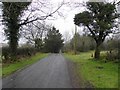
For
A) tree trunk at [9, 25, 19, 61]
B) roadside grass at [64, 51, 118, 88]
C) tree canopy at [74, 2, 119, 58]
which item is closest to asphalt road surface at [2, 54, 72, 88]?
roadside grass at [64, 51, 118, 88]

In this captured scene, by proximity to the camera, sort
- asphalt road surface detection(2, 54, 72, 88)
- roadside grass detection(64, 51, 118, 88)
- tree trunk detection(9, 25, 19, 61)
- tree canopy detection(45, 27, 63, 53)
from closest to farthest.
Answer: asphalt road surface detection(2, 54, 72, 88), roadside grass detection(64, 51, 118, 88), tree trunk detection(9, 25, 19, 61), tree canopy detection(45, 27, 63, 53)

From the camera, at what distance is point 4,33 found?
3266 centimetres

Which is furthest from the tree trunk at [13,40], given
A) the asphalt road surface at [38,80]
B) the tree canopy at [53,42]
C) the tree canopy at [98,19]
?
the tree canopy at [53,42]

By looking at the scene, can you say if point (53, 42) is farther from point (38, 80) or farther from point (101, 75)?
point (38, 80)

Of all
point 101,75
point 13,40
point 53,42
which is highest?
point 53,42

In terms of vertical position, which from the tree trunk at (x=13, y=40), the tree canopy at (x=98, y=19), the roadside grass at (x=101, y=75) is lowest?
the roadside grass at (x=101, y=75)

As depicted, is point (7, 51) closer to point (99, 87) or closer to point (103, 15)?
point (103, 15)

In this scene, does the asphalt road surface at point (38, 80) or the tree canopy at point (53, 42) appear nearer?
the asphalt road surface at point (38, 80)

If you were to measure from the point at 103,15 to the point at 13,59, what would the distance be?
13517mm

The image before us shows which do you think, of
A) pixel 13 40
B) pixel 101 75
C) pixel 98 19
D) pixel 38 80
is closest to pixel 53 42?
pixel 98 19

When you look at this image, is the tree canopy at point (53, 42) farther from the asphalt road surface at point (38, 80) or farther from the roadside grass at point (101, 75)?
the asphalt road surface at point (38, 80)

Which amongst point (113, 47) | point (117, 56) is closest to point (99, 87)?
point (117, 56)

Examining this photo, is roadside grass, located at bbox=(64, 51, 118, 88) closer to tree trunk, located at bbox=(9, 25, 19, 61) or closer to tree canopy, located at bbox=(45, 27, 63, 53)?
tree trunk, located at bbox=(9, 25, 19, 61)

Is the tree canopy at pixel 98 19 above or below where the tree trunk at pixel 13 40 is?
above
